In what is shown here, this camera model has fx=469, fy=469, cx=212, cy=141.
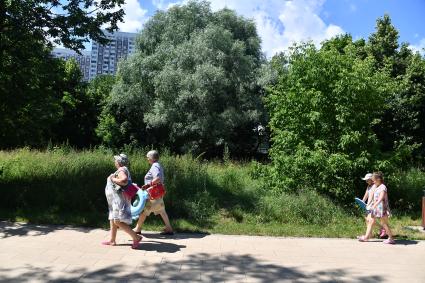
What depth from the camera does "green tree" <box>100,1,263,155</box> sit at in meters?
30.0

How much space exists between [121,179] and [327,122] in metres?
6.55

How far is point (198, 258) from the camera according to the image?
24.5 feet

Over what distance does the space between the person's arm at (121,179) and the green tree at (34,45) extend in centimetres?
588

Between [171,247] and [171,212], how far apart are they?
8.67 ft

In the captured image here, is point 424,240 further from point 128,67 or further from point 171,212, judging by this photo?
point 128,67

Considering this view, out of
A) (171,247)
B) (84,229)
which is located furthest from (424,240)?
(84,229)

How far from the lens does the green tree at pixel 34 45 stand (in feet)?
40.0

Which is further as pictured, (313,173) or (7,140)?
(7,140)

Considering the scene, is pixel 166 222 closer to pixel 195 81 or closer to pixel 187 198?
pixel 187 198

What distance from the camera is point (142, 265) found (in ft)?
22.8

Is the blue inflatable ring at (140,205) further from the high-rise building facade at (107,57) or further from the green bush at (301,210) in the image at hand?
the high-rise building facade at (107,57)

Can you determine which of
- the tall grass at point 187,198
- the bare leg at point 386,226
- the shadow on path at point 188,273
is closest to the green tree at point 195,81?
the tall grass at point 187,198

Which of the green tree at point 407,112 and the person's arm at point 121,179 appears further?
the green tree at point 407,112

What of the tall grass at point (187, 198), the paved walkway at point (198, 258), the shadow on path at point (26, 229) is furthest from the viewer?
the tall grass at point (187, 198)
